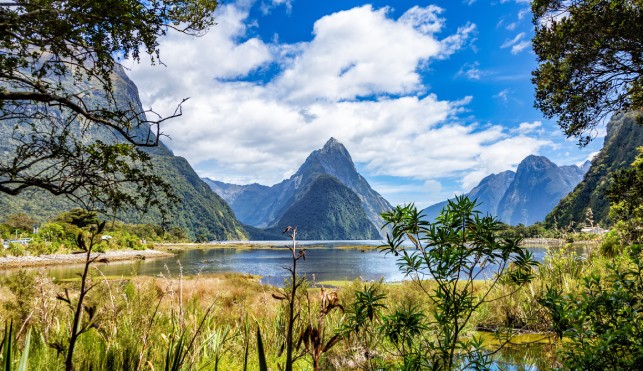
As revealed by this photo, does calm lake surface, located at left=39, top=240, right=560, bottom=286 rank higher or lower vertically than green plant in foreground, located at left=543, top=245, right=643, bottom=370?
lower

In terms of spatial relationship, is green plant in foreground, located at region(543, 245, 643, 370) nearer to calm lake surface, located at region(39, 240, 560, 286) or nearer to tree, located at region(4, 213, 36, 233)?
calm lake surface, located at region(39, 240, 560, 286)

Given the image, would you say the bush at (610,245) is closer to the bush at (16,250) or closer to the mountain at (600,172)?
the bush at (16,250)

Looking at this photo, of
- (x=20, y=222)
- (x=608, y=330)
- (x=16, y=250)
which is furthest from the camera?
(x=20, y=222)

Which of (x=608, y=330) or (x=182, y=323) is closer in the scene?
(x=182, y=323)

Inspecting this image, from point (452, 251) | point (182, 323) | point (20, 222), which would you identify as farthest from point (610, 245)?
point (20, 222)

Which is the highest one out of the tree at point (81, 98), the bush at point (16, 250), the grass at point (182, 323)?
the tree at point (81, 98)

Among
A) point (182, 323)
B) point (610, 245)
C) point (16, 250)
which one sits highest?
point (182, 323)

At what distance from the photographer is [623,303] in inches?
133

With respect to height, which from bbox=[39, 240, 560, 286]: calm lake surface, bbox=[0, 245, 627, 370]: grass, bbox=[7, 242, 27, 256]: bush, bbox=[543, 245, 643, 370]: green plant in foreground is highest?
bbox=[543, 245, 643, 370]: green plant in foreground

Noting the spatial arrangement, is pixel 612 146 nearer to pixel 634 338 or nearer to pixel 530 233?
pixel 530 233

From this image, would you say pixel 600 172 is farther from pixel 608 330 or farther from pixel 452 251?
pixel 452 251

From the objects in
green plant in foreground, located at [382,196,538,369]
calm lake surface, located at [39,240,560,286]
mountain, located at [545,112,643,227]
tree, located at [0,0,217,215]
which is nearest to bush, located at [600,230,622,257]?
calm lake surface, located at [39,240,560,286]

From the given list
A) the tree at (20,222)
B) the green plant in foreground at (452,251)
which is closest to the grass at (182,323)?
the green plant in foreground at (452,251)

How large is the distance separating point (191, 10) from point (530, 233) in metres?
99.6
